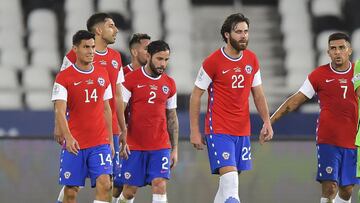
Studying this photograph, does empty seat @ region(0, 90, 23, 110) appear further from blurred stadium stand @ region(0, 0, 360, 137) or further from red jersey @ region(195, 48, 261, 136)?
red jersey @ region(195, 48, 261, 136)

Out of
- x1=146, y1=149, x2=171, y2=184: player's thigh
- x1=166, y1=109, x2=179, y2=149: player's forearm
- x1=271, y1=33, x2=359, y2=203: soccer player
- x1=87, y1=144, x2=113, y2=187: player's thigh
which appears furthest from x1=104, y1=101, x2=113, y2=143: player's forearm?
x1=271, y1=33, x2=359, y2=203: soccer player

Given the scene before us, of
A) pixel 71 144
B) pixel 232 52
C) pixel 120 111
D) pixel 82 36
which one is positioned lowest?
pixel 71 144

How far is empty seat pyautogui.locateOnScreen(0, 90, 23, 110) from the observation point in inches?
578

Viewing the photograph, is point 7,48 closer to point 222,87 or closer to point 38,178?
point 38,178

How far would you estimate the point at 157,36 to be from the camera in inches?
670

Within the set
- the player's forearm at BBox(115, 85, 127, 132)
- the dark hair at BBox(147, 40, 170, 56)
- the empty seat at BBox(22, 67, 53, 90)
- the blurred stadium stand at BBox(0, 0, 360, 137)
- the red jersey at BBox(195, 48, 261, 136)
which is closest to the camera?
the red jersey at BBox(195, 48, 261, 136)

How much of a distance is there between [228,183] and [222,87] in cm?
83

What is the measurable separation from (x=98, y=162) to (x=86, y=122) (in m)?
0.35

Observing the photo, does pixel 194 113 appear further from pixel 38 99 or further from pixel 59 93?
pixel 38 99

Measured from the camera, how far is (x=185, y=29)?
1716 centimetres

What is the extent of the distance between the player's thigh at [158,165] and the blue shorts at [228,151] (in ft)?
2.47

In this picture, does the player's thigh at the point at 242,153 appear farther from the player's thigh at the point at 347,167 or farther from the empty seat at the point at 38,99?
the empty seat at the point at 38,99

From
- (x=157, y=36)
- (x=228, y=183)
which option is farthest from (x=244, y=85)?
(x=157, y=36)

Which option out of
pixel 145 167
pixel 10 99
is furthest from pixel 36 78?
pixel 145 167
